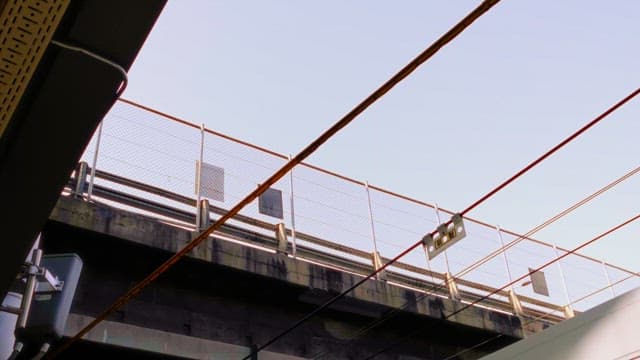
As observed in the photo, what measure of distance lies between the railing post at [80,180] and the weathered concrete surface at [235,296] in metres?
0.27

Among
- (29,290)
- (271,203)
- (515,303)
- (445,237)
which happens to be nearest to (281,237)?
(271,203)

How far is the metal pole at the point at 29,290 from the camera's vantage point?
426cm

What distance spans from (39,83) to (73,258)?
6.06 ft

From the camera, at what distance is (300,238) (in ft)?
30.3

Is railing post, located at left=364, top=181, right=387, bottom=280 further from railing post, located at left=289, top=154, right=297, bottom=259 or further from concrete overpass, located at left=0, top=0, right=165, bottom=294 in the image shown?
concrete overpass, located at left=0, top=0, right=165, bottom=294

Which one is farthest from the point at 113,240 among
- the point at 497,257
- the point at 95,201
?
the point at 497,257

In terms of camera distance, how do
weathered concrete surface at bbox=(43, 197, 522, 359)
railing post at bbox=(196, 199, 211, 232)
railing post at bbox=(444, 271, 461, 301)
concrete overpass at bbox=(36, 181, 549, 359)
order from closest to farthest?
concrete overpass at bbox=(36, 181, 549, 359) < weathered concrete surface at bbox=(43, 197, 522, 359) < railing post at bbox=(196, 199, 211, 232) < railing post at bbox=(444, 271, 461, 301)

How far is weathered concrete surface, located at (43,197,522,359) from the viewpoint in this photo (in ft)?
24.1

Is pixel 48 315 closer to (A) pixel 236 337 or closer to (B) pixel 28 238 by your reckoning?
(B) pixel 28 238

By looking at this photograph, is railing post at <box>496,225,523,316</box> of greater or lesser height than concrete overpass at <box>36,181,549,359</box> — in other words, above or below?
above

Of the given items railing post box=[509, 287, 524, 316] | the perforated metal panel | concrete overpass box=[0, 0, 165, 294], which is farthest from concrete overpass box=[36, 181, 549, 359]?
the perforated metal panel

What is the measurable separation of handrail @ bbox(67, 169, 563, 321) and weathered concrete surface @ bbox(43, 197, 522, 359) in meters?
0.45

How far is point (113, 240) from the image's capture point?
7.38m

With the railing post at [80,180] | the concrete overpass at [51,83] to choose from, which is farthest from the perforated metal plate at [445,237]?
the railing post at [80,180]
